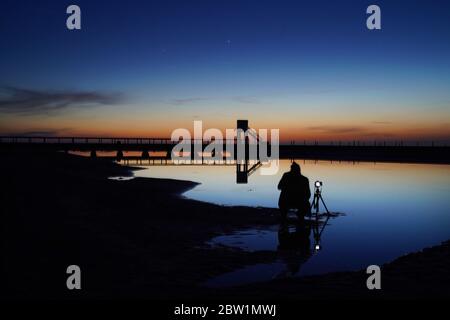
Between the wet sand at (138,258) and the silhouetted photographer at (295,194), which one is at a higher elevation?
the silhouetted photographer at (295,194)

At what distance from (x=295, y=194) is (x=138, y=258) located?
7.38m

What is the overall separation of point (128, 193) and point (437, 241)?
597 inches

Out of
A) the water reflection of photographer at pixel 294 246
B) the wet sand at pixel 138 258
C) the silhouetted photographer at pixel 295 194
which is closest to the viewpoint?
the wet sand at pixel 138 258

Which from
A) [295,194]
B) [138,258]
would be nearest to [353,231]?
[295,194]

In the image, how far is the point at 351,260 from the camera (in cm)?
1096

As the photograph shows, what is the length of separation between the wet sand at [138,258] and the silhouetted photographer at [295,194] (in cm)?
104

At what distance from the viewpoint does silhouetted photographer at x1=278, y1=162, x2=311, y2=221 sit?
51.4 feet

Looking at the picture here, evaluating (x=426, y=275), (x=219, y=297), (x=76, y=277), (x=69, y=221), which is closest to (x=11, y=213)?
(x=69, y=221)

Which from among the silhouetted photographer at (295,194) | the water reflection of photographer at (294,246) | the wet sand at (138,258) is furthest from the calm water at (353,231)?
the silhouetted photographer at (295,194)

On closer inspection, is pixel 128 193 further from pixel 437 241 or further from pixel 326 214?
pixel 437 241

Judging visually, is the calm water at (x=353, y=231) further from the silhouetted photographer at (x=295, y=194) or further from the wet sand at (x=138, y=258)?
the silhouetted photographer at (x=295, y=194)

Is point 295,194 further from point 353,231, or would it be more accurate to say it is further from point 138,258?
point 138,258

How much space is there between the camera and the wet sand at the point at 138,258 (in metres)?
7.57

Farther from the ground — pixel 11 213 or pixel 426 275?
pixel 11 213
